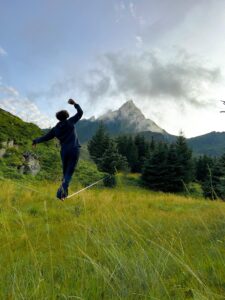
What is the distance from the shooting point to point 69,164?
26.5 feet

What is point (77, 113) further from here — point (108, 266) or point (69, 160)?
point (108, 266)

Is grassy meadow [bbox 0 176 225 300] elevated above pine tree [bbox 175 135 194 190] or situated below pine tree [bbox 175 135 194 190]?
below

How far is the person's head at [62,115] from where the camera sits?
8.03 metres

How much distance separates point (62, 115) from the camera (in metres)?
8.07

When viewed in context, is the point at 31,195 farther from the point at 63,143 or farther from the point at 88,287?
the point at 88,287

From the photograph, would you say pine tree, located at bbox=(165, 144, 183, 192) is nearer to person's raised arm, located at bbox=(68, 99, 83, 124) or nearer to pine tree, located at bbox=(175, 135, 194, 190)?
pine tree, located at bbox=(175, 135, 194, 190)

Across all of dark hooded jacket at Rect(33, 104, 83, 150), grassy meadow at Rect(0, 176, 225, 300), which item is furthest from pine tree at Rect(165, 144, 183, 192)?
grassy meadow at Rect(0, 176, 225, 300)

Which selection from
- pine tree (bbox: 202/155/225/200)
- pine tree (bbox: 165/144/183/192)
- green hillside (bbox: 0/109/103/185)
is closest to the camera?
pine tree (bbox: 202/155/225/200)

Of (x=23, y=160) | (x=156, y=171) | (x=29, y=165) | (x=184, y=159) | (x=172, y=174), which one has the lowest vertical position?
(x=172, y=174)

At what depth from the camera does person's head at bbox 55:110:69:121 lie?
8.03 meters

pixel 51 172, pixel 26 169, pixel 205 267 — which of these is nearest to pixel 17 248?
pixel 205 267

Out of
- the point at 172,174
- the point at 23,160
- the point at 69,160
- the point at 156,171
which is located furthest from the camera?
the point at 172,174

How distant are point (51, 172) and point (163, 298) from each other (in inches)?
879

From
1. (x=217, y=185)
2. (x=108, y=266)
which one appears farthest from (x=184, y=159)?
(x=108, y=266)
